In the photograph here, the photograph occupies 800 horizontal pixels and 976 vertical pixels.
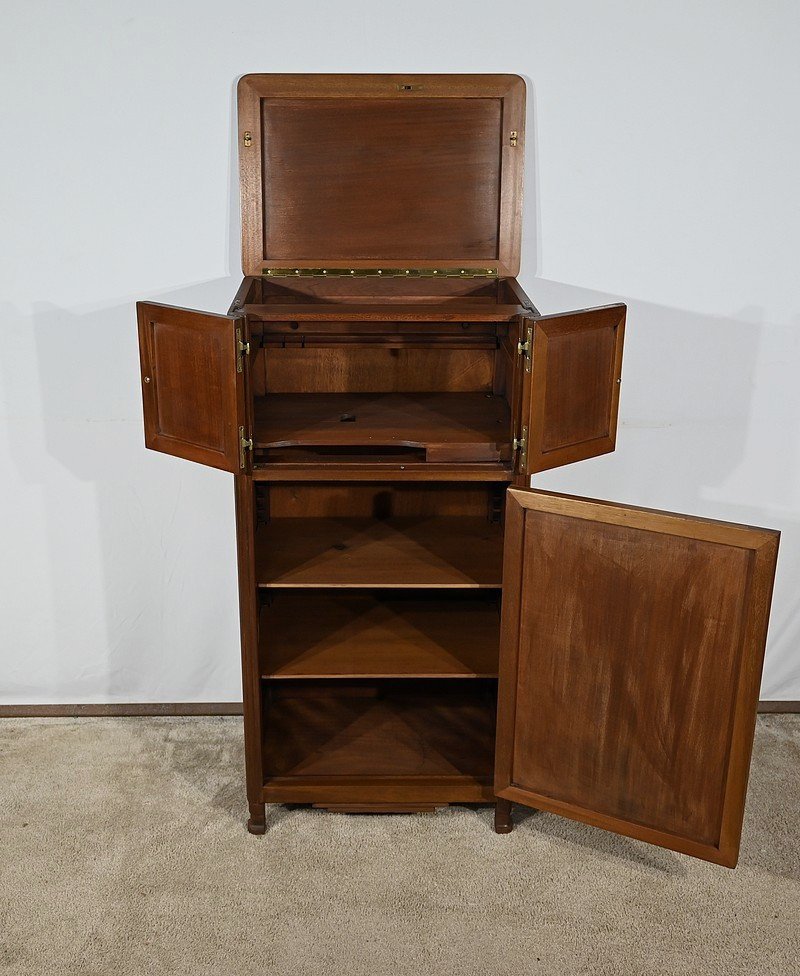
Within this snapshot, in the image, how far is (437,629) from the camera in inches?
124

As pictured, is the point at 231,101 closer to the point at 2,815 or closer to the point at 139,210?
the point at 139,210

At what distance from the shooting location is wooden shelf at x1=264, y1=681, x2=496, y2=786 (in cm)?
309

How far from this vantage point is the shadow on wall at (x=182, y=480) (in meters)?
3.23

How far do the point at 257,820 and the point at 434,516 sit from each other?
1021mm

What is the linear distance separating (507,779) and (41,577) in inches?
64.6

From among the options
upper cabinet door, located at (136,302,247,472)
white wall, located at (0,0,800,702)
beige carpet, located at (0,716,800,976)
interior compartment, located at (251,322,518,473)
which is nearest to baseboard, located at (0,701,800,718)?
white wall, located at (0,0,800,702)

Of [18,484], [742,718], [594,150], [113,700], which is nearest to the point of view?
[742,718]

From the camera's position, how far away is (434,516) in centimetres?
329

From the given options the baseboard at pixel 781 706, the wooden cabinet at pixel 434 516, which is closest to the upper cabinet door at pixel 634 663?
the wooden cabinet at pixel 434 516

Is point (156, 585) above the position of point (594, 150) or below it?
below

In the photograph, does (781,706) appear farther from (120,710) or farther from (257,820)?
(120,710)

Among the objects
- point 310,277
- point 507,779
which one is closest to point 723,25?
point 310,277

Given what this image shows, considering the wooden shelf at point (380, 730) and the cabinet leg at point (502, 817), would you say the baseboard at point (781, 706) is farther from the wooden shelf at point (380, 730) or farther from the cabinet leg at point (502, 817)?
the cabinet leg at point (502, 817)

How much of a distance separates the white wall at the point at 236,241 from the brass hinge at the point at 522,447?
0.73 metres
